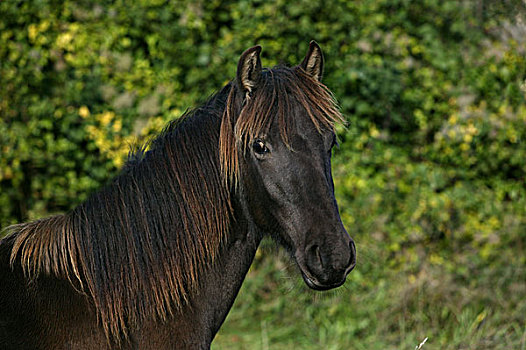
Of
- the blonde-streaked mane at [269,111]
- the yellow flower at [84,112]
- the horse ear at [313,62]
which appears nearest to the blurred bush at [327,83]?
the yellow flower at [84,112]

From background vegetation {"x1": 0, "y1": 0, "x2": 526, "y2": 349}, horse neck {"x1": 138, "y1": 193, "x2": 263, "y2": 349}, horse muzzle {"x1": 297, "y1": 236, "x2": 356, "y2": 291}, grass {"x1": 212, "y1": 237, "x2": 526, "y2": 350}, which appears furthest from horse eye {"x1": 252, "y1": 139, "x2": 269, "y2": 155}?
background vegetation {"x1": 0, "y1": 0, "x2": 526, "y2": 349}

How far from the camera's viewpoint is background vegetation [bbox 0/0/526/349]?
15.8ft

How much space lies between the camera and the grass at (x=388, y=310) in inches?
175

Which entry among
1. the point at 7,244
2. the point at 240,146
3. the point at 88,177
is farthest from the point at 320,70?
the point at 88,177

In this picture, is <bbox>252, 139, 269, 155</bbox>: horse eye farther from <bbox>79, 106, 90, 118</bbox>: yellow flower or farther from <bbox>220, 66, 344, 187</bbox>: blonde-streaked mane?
<bbox>79, 106, 90, 118</bbox>: yellow flower

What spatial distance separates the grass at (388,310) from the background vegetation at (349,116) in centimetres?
2

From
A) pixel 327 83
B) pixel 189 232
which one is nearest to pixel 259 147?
pixel 189 232

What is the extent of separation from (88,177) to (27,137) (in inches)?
24.4

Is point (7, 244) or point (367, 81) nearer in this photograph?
point (7, 244)

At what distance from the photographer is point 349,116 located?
5.03m

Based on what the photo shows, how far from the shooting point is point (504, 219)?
491cm

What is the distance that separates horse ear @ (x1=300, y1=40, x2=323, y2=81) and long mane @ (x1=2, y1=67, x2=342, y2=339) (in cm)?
9

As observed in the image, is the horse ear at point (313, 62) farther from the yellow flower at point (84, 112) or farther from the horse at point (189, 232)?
the yellow flower at point (84, 112)

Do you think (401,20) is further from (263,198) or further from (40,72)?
(263,198)
